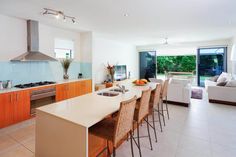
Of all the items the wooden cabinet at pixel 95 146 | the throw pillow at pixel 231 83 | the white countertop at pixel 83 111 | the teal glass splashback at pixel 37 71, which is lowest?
the wooden cabinet at pixel 95 146

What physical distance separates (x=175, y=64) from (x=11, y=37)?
8.27 metres

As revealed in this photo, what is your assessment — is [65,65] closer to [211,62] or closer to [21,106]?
[21,106]

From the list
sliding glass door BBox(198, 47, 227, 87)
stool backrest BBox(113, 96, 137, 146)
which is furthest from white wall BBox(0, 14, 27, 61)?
sliding glass door BBox(198, 47, 227, 87)

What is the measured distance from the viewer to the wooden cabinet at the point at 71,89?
12.4 ft

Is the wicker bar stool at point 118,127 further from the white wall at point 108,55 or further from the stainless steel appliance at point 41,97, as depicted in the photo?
the white wall at point 108,55

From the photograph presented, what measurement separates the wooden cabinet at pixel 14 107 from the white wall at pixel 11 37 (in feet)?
3.19

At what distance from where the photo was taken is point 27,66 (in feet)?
12.0

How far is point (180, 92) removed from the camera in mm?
4492

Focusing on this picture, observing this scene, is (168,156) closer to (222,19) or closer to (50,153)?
(50,153)

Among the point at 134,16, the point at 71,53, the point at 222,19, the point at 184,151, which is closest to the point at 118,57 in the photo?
the point at 71,53

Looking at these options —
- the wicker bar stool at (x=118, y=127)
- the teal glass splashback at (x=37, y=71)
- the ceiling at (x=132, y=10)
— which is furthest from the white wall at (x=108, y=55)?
the wicker bar stool at (x=118, y=127)

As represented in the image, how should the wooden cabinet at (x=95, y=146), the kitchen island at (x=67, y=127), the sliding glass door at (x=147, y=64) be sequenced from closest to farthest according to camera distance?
the kitchen island at (x=67, y=127), the wooden cabinet at (x=95, y=146), the sliding glass door at (x=147, y=64)

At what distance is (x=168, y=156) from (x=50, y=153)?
1.62 m

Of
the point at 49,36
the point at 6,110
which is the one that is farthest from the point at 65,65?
the point at 6,110
